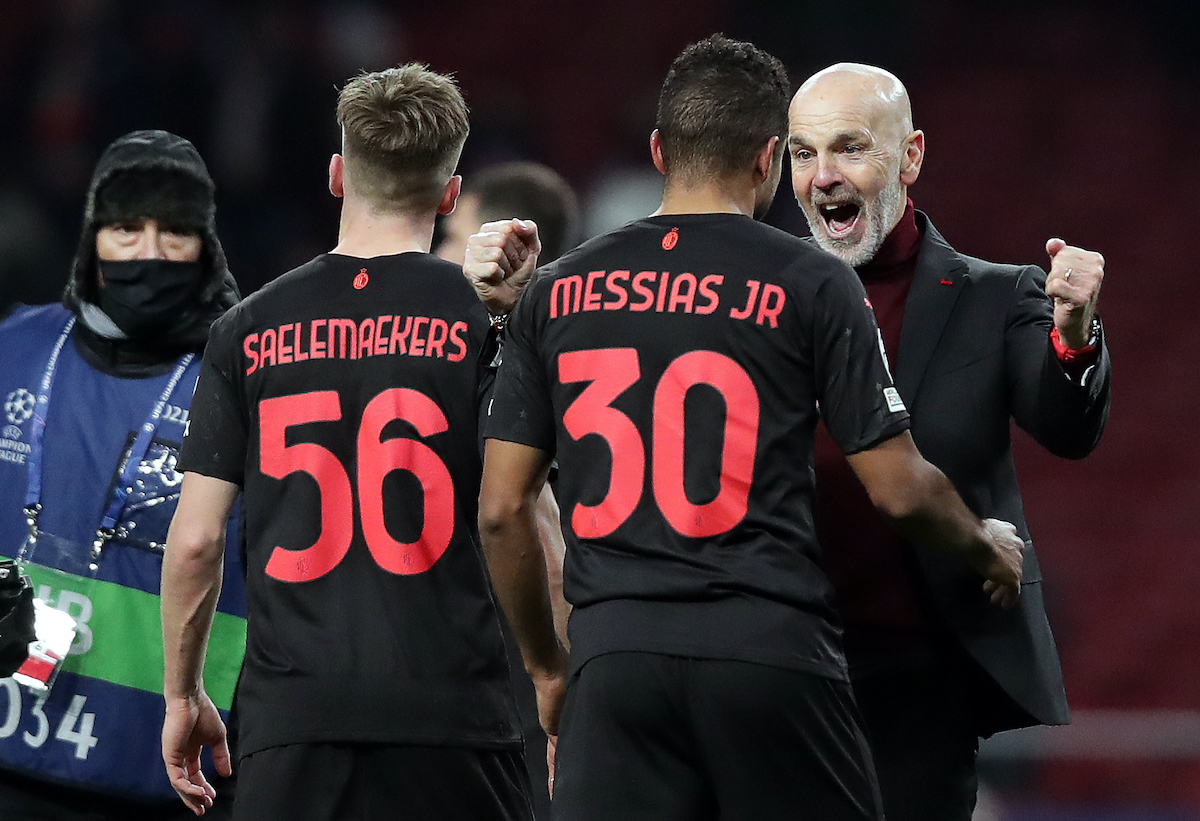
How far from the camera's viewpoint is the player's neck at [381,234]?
10.8ft

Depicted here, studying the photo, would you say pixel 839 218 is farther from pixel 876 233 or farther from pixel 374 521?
pixel 374 521

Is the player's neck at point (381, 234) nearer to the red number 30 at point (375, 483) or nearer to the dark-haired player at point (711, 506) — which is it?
the red number 30 at point (375, 483)

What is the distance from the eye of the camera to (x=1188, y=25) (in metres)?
12.7

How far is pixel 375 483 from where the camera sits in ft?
10.4

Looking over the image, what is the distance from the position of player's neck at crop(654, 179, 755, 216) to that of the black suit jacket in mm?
651

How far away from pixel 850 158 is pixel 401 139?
1.08m

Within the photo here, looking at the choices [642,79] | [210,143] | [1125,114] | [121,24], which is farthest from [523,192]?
[1125,114]

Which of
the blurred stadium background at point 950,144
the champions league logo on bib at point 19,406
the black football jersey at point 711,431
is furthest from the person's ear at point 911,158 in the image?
the blurred stadium background at point 950,144

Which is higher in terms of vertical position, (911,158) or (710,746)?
(911,158)

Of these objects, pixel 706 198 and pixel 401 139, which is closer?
pixel 706 198

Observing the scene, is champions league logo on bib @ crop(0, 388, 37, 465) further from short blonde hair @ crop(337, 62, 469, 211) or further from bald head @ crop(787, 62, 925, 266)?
bald head @ crop(787, 62, 925, 266)

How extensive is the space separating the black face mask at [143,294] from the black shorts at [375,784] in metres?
1.18

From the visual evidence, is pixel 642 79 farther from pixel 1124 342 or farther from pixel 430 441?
pixel 430 441

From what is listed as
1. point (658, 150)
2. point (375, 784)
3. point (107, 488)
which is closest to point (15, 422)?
point (107, 488)
